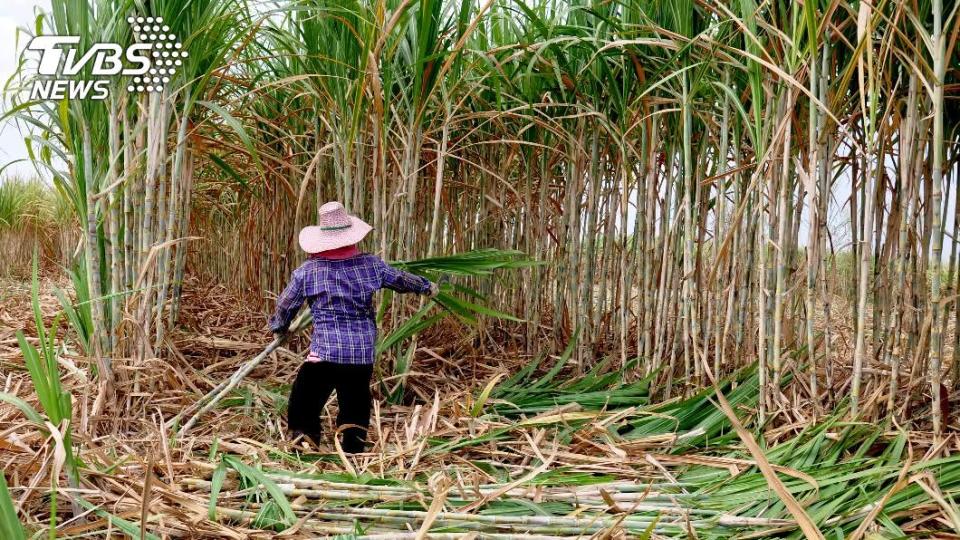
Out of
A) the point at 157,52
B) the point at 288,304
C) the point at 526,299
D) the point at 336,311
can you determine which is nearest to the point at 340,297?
the point at 336,311

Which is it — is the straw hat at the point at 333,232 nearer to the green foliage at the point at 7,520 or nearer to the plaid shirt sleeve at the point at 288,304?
the plaid shirt sleeve at the point at 288,304

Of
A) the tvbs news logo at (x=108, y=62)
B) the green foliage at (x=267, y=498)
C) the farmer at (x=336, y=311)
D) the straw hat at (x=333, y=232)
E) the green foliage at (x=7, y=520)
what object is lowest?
the green foliage at (x=267, y=498)

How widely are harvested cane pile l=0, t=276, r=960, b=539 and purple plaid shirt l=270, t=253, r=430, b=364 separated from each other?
265 millimetres

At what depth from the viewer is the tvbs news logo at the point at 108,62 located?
2.16 meters

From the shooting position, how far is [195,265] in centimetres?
552

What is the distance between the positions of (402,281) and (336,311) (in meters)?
0.23

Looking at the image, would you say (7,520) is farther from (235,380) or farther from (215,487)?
(235,380)

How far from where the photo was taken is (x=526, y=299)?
10.9 feet

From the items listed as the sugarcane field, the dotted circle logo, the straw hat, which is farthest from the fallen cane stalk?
the dotted circle logo

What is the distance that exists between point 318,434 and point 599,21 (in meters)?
1.70

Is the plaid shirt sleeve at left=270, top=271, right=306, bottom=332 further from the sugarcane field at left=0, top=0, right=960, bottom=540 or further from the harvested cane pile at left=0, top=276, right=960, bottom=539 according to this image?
the harvested cane pile at left=0, top=276, right=960, bottom=539

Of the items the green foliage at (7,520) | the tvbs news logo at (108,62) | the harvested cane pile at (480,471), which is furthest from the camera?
the tvbs news logo at (108,62)

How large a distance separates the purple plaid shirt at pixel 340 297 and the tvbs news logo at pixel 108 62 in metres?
0.74

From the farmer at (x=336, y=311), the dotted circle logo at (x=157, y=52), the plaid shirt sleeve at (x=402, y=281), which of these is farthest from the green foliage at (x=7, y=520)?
the dotted circle logo at (x=157, y=52)
